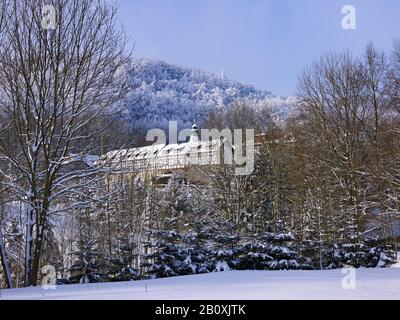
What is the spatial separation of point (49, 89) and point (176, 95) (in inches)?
1341

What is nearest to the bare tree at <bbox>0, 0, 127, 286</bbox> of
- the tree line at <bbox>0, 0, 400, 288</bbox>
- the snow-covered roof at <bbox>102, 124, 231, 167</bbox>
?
the tree line at <bbox>0, 0, 400, 288</bbox>

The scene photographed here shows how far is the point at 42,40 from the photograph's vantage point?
8.88m

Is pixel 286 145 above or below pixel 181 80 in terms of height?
below

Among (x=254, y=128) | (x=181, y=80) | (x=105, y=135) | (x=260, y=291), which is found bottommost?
(x=260, y=291)

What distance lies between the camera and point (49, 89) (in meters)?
9.27

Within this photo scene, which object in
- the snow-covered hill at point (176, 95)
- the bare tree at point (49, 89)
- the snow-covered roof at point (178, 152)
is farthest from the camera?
the snow-covered roof at point (178, 152)

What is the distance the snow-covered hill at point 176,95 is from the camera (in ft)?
41.0

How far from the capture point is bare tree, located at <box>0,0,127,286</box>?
29.1 feet

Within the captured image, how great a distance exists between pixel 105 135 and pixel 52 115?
190 centimetres

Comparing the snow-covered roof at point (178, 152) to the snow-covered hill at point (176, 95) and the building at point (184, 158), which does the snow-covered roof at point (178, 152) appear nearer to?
the building at point (184, 158)

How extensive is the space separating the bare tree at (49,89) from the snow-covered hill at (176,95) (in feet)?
3.25

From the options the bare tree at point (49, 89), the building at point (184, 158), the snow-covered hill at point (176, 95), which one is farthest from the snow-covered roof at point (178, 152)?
the bare tree at point (49, 89)
